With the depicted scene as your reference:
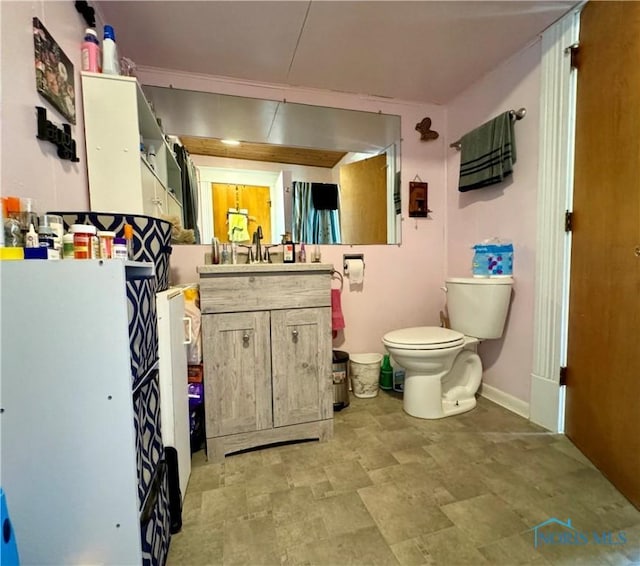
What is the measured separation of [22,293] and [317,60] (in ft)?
6.17

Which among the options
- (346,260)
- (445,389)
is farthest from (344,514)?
(346,260)

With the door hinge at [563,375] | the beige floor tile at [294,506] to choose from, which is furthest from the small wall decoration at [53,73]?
the door hinge at [563,375]

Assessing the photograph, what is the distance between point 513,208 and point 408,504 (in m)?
1.70

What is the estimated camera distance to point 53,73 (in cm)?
99

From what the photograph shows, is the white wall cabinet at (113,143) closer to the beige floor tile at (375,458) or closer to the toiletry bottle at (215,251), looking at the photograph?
the toiletry bottle at (215,251)

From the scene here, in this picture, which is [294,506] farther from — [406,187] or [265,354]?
[406,187]

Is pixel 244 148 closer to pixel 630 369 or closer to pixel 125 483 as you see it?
pixel 125 483

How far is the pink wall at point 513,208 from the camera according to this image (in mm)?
1738

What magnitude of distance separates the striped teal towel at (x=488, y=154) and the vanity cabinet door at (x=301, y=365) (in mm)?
1346

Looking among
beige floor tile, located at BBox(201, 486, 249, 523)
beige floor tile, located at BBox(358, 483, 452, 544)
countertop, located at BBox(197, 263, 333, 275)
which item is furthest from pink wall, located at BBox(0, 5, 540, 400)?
beige floor tile, located at BBox(201, 486, 249, 523)

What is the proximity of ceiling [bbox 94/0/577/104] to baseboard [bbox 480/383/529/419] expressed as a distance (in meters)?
2.06

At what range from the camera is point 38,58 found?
0.92 meters

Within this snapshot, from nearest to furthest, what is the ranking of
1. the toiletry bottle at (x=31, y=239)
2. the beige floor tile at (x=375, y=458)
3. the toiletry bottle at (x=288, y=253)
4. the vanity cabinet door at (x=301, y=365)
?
the toiletry bottle at (x=31, y=239) < the beige floor tile at (x=375, y=458) < the vanity cabinet door at (x=301, y=365) < the toiletry bottle at (x=288, y=253)

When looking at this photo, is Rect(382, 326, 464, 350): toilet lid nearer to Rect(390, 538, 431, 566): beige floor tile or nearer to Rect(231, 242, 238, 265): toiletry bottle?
Rect(390, 538, 431, 566): beige floor tile
